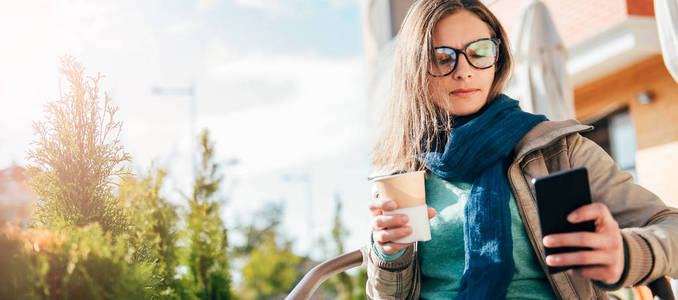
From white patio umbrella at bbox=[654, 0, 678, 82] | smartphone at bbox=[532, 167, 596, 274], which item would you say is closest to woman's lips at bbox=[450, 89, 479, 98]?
smartphone at bbox=[532, 167, 596, 274]

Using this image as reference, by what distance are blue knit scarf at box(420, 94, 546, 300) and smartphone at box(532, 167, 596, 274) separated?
457 mm

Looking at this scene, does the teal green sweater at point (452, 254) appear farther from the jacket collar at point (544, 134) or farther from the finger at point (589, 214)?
the finger at point (589, 214)

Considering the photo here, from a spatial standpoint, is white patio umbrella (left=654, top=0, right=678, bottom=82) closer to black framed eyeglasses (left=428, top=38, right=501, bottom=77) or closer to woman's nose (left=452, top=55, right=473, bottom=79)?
black framed eyeglasses (left=428, top=38, right=501, bottom=77)

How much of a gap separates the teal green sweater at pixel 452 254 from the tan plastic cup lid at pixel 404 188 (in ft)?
1.38

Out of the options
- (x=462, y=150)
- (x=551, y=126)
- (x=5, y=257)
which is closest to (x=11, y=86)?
(x=5, y=257)

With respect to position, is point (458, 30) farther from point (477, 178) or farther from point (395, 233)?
point (395, 233)

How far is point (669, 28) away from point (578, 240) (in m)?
2.47

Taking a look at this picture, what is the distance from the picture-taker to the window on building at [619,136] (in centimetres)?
871

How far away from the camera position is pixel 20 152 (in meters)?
1.65

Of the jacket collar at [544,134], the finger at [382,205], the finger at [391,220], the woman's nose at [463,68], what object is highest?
the woman's nose at [463,68]

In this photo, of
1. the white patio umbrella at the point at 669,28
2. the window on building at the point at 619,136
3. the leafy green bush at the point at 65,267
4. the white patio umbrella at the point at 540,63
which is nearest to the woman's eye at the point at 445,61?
the leafy green bush at the point at 65,267

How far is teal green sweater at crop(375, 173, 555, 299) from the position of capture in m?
1.79

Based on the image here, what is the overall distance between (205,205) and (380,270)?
2658 millimetres

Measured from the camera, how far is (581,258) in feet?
4.06
